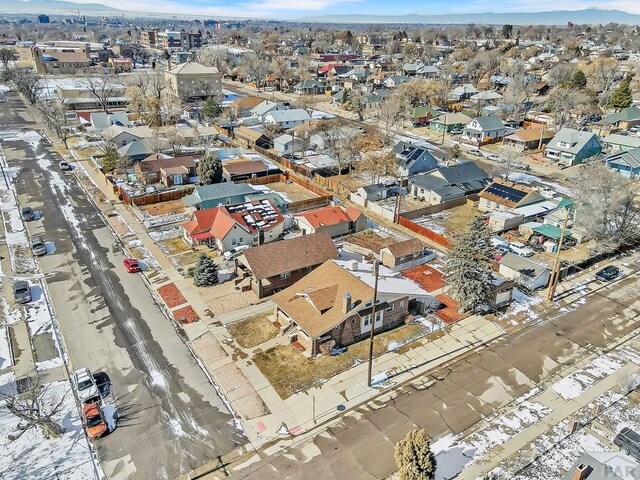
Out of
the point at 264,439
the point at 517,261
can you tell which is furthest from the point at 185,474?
the point at 517,261

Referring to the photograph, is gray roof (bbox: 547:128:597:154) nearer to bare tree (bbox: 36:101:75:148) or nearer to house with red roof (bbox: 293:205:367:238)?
house with red roof (bbox: 293:205:367:238)

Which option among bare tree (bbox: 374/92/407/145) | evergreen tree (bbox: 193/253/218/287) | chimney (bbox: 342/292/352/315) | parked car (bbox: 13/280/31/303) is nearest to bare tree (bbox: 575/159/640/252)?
chimney (bbox: 342/292/352/315)

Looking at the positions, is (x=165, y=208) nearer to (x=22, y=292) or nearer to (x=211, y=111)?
(x=22, y=292)

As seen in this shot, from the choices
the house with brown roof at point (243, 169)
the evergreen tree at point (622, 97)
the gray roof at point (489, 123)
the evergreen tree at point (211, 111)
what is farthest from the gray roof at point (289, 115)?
the evergreen tree at point (622, 97)

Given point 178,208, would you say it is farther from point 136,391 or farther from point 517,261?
point 517,261

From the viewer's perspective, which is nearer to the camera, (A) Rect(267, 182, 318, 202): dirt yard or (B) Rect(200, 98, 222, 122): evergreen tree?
(A) Rect(267, 182, 318, 202): dirt yard

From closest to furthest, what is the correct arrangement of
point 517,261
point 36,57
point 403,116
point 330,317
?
point 330,317 < point 517,261 < point 403,116 < point 36,57
